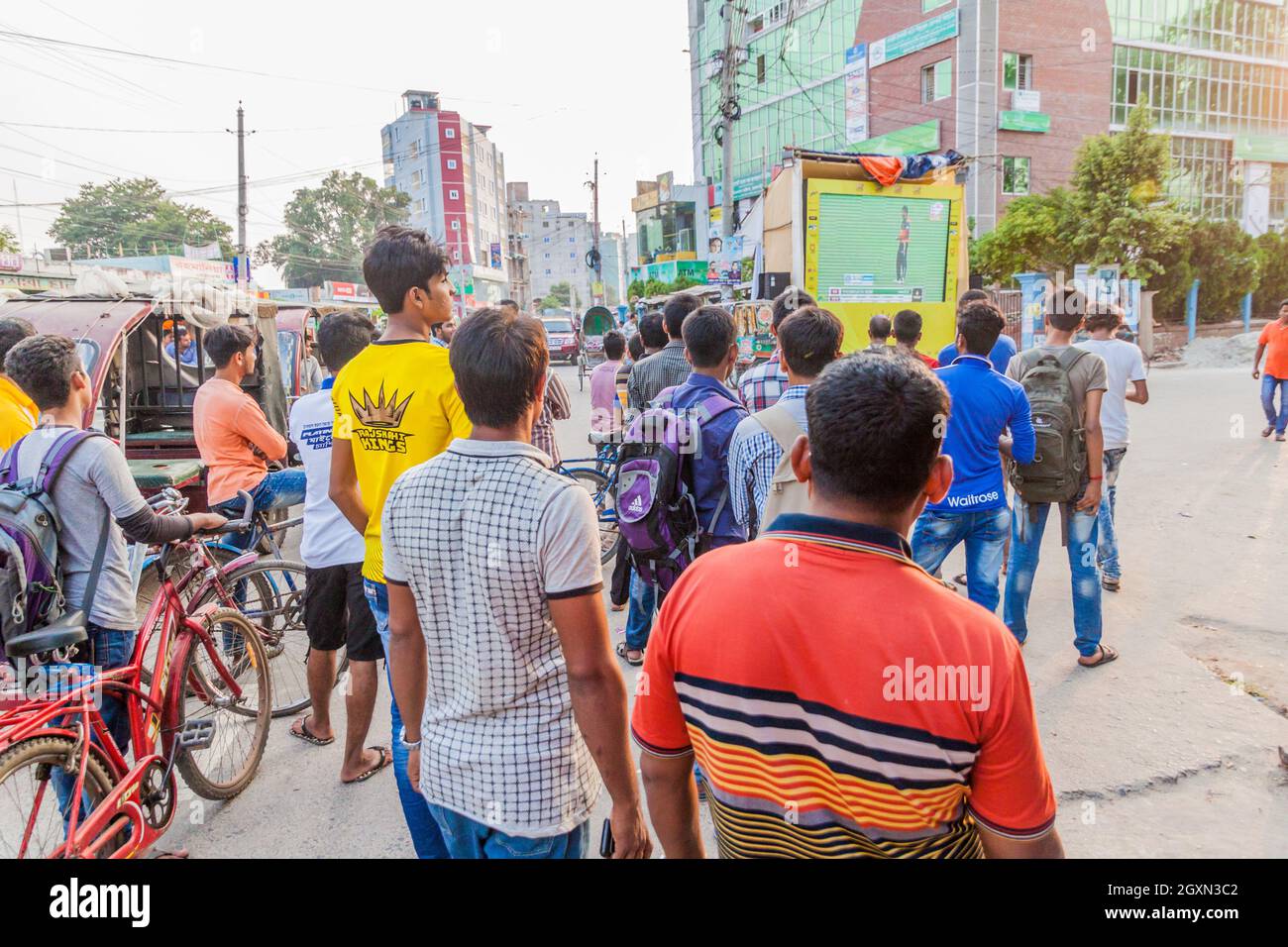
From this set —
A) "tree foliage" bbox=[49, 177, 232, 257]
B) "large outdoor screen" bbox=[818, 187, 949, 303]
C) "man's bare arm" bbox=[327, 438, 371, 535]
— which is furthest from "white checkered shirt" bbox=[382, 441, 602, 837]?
"tree foliage" bbox=[49, 177, 232, 257]

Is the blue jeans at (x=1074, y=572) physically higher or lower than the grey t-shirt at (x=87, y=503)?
lower

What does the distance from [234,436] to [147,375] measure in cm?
540

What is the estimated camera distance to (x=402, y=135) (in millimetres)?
71562

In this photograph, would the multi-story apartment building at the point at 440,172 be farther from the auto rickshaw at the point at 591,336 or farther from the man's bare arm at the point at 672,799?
the man's bare arm at the point at 672,799

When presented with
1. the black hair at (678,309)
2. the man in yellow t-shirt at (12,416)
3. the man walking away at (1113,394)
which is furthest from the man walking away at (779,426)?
the man walking away at (1113,394)

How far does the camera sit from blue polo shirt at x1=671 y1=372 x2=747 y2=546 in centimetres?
341

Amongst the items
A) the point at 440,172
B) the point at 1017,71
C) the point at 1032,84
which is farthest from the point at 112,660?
the point at 440,172

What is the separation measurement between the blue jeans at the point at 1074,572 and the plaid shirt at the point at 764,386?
1.78 m

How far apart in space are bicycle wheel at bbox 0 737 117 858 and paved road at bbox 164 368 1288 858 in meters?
0.82

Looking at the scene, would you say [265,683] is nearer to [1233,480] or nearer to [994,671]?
[994,671]

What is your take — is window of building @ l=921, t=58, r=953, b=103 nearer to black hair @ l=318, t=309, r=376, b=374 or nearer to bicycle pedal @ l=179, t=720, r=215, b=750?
black hair @ l=318, t=309, r=376, b=374

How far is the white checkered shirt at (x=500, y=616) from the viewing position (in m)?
1.67

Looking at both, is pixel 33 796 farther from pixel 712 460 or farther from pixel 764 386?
pixel 764 386

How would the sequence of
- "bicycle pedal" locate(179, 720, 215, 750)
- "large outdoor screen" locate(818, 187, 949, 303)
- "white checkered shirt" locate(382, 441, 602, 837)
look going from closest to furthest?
"white checkered shirt" locate(382, 441, 602, 837), "bicycle pedal" locate(179, 720, 215, 750), "large outdoor screen" locate(818, 187, 949, 303)
